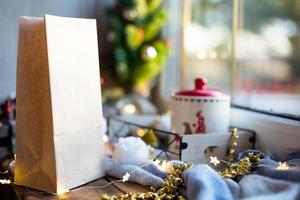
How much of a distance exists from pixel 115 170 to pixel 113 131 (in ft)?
1.11

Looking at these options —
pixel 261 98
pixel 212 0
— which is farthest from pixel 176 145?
pixel 212 0

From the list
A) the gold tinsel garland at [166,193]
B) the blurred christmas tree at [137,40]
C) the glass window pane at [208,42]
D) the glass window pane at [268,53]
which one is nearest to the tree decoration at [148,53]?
the blurred christmas tree at [137,40]

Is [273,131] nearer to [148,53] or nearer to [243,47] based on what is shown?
[243,47]

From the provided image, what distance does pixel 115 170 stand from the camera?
82cm

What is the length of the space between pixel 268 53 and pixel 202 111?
624mm

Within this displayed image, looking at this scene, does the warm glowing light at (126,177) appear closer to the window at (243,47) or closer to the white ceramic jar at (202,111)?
the white ceramic jar at (202,111)

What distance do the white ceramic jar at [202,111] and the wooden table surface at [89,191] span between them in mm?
262

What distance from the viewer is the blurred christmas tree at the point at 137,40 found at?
140 centimetres

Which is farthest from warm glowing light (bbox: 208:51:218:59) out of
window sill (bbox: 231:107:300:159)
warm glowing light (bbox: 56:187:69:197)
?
warm glowing light (bbox: 56:187:69:197)

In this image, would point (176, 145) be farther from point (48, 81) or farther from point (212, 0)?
point (212, 0)

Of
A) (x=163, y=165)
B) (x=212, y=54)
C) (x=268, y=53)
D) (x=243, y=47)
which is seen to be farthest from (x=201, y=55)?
(x=163, y=165)

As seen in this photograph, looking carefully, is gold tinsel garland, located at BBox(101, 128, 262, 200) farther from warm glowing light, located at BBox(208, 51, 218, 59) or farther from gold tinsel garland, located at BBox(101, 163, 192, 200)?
warm glowing light, located at BBox(208, 51, 218, 59)

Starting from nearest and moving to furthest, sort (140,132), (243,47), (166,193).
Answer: (166,193) < (140,132) < (243,47)

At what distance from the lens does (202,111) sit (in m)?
0.97
